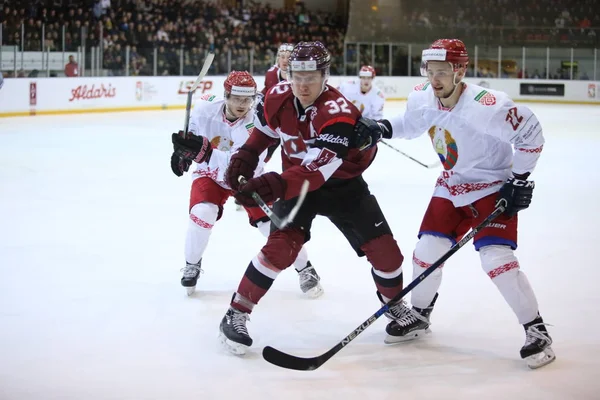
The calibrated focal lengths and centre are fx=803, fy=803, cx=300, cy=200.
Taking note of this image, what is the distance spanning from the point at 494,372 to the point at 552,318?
2.61ft

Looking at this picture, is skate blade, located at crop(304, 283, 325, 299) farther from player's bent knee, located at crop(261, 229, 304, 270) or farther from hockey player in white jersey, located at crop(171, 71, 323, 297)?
player's bent knee, located at crop(261, 229, 304, 270)

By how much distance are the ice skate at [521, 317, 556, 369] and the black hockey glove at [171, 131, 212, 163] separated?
5.24 feet

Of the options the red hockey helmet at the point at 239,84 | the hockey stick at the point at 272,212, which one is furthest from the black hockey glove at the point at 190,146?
the red hockey helmet at the point at 239,84

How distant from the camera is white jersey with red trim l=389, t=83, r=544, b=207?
3.13m

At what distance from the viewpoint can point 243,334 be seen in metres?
3.20

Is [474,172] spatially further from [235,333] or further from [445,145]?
[235,333]

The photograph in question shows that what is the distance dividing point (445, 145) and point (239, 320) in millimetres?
1115

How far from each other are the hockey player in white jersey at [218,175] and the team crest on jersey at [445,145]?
1068mm

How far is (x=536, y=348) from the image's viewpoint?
3.10 metres

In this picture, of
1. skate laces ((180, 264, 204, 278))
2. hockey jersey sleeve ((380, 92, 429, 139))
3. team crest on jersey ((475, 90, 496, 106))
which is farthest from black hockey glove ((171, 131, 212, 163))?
team crest on jersey ((475, 90, 496, 106))

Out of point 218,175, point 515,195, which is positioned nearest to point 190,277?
point 218,175

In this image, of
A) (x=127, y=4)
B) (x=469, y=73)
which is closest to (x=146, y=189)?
(x=127, y=4)

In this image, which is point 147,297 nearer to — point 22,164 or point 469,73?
point 22,164

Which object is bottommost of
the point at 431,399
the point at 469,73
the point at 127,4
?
the point at 431,399
